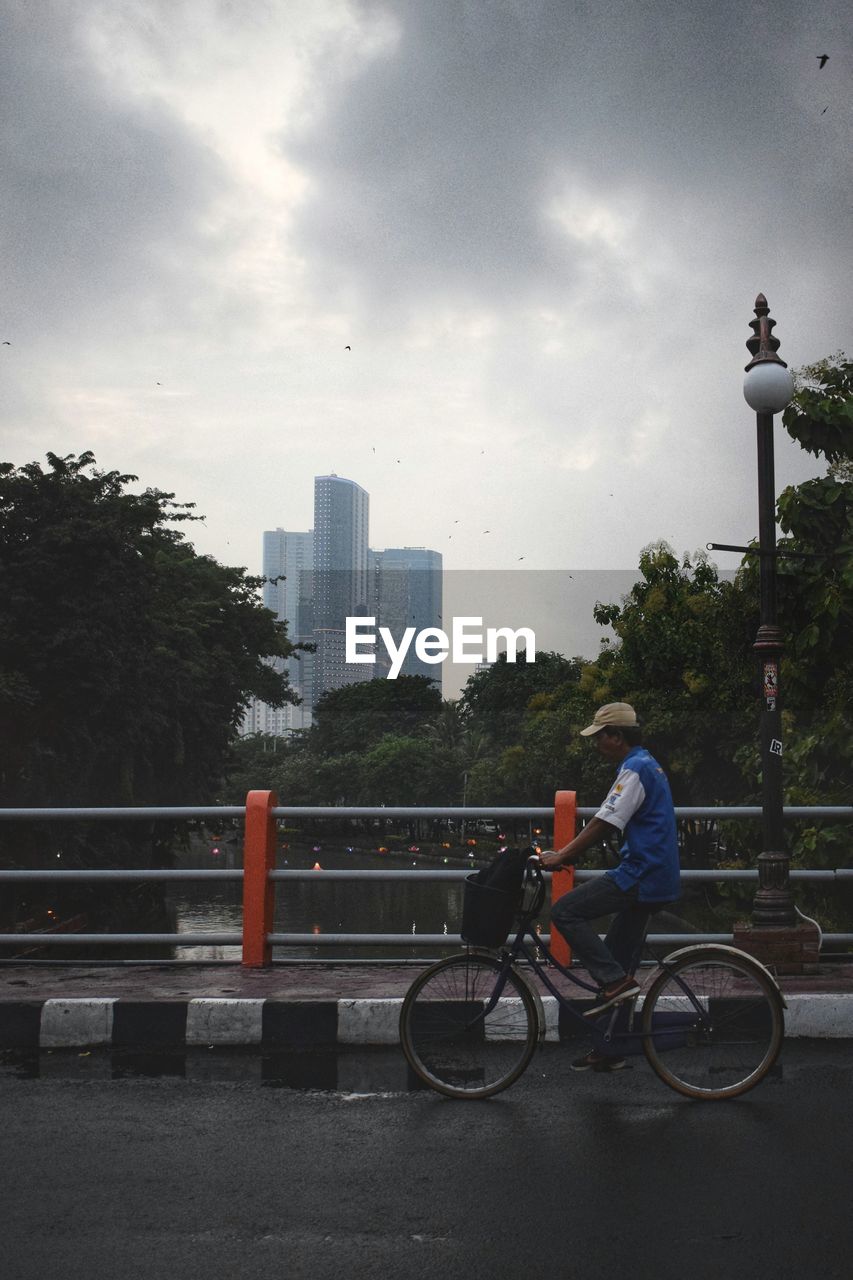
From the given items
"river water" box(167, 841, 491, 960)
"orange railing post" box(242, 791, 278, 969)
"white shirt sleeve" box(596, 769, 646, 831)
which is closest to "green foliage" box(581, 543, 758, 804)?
"river water" box(167, 841, 491, 960)

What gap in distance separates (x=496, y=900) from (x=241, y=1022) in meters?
1.76

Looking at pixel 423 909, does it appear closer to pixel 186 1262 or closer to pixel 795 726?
pixel 795 726

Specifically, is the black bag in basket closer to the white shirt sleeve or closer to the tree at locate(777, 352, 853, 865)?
the white shirt sleeve

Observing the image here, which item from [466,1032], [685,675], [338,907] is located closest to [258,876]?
[466,1032]

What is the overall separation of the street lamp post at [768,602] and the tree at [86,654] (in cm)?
2088

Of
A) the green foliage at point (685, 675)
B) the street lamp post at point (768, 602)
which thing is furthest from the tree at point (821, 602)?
the green foliage at point (685, 675)

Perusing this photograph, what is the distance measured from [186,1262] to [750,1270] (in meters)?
1.47

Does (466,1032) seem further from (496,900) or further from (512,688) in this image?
(512,688)

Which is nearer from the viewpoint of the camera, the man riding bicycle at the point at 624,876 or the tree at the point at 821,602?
the man riding bicycle at the point at 624,876

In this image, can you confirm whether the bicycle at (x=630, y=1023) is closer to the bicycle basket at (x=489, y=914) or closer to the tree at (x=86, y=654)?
the bicycle basket at (x=489, y=914)

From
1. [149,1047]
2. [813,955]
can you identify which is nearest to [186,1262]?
[149,1047]

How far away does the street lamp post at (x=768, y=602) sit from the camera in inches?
296

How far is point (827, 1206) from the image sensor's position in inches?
144

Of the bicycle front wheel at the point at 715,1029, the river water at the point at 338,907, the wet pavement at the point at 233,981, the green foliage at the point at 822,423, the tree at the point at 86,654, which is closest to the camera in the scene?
the bicycle front wheel at the point at 715,1029
